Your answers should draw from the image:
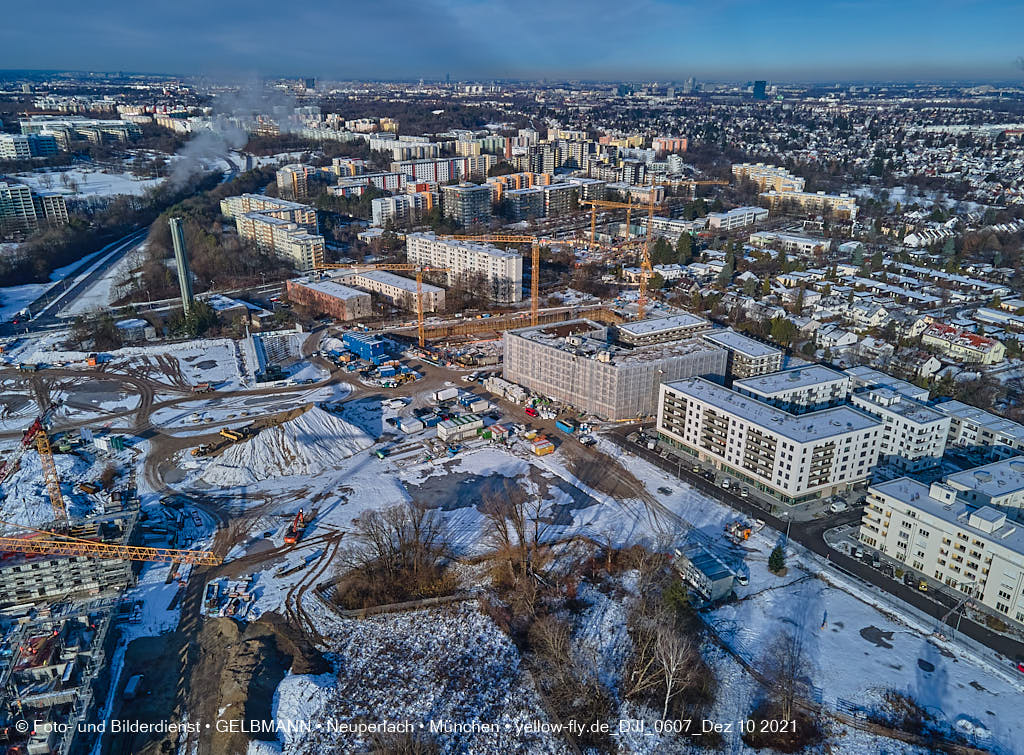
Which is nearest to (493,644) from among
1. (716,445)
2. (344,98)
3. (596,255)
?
(716,445)

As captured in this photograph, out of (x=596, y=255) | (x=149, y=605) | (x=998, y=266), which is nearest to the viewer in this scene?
(x=149, y=605)

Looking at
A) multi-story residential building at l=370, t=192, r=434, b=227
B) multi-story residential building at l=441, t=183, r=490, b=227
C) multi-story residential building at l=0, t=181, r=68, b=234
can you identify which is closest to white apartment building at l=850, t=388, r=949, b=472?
multi-story residential building at l=441, t=183, r=490, b=227

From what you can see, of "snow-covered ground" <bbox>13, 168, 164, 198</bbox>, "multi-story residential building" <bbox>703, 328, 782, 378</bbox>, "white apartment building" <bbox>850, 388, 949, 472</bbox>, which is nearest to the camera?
"white apartment building" <bbox>850, 388, 949, 472</bbox>

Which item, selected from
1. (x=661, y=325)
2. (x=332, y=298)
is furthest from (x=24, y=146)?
(x=661, y=325)

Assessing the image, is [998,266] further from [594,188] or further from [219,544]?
[219,544]

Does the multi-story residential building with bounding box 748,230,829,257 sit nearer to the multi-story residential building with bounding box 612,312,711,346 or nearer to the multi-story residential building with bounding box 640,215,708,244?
the multi-story residential building with bounding box 640,215,708,244
